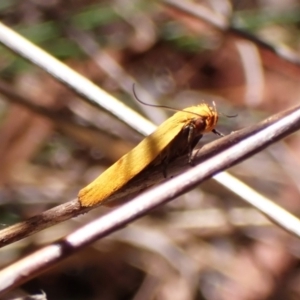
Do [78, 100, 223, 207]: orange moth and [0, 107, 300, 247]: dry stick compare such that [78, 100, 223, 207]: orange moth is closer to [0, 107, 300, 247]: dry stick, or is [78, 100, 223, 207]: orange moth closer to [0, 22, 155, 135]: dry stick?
[0, 107, 300, 247]: dry stick

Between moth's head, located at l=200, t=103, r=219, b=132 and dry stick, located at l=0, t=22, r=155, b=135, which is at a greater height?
moth's head, located at l=200, t=103, r=219, b=132

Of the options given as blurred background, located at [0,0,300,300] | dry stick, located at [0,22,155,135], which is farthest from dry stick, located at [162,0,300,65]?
dry stick, located at [0,22,155,135]

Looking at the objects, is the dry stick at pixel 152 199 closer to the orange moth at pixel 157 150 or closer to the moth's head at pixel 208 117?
the orange moth at pixel 157 150

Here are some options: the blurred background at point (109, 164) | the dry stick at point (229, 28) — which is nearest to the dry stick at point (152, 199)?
the blurred background at point (109, 164)

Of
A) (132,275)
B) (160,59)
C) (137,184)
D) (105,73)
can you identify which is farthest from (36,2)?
(137,184)

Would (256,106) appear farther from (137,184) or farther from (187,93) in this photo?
(137,184)

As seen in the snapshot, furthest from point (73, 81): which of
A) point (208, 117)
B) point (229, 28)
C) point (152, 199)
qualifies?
point (229, 28)
